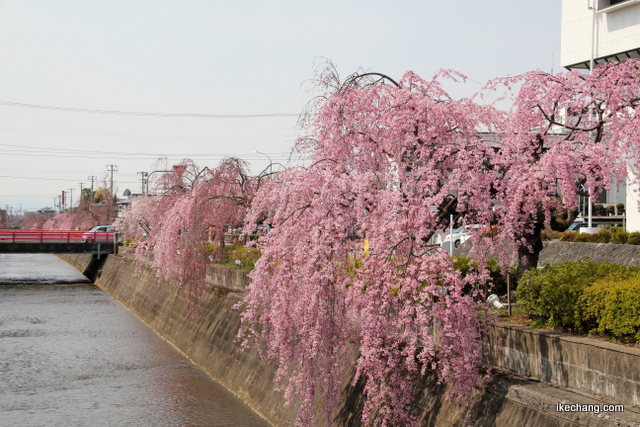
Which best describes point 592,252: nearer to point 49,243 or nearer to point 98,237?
point 49,243

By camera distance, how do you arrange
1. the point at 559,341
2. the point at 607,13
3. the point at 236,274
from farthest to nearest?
the point at 607,13, the point at 236,274, the point at 559,341

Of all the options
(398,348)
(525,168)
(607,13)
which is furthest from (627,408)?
(607,13)

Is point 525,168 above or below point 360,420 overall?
above

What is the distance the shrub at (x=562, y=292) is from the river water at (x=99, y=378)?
757 cm

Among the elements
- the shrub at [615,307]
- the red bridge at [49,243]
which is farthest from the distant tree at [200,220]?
the red bridge at [49,243]

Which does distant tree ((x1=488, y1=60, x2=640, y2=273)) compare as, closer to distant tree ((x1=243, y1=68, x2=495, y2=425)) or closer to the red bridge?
distant tree ((x1=243, y1=68, x2=495, y2=425))

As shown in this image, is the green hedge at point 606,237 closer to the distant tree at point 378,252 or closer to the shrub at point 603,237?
the shrub at point 603,237

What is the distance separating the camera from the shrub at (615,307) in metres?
9.17

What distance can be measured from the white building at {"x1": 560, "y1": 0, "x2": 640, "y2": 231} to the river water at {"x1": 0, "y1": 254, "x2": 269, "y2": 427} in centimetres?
2415

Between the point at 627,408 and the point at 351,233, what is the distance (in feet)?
16.0

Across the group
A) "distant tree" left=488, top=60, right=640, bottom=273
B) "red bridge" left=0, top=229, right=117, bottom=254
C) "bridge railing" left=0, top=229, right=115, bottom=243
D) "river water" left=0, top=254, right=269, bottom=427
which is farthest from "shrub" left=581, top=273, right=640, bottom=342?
"bridge railing" left=0, top=229, right=115, bottom=243

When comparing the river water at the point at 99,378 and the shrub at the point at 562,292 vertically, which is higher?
the shrub at the point at 562,292

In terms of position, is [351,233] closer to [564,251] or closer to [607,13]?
[564,251]

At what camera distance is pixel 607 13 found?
108 feet
